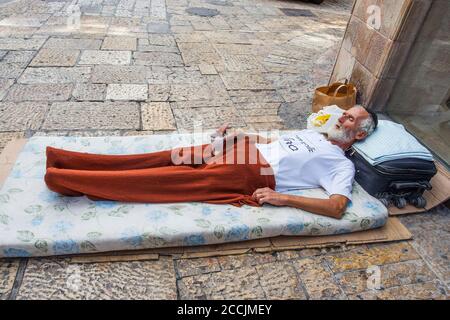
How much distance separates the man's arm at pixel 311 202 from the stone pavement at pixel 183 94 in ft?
0.93

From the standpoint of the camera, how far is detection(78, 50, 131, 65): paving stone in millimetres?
5064

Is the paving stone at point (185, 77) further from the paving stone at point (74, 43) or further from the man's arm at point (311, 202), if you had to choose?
the man's arm at point (311, 202)

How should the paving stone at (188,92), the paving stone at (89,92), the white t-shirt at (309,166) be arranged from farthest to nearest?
the paving stone at (188,92) < the paving stone at (89,92) < the white t-shirt at (309,166)

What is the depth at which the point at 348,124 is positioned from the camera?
9.06 ft

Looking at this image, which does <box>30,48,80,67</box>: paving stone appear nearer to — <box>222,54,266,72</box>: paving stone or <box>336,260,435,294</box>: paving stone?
<box>222,54,266,72</box>: paving stone

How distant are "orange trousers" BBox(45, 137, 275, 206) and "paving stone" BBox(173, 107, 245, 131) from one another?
1.18m

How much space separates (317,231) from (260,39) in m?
5.03

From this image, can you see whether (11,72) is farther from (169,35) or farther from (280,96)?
(280,96)

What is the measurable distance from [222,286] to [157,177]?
82cm

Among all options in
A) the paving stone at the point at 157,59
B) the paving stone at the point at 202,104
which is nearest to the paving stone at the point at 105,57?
the paving stone at the point at 157,59

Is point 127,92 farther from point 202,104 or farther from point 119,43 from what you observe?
point 119,43

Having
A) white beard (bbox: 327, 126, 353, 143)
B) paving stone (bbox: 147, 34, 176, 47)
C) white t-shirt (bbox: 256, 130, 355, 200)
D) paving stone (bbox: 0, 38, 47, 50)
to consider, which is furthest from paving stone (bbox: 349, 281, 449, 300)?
paving stone (bbox: 0, 38, 47, 50)

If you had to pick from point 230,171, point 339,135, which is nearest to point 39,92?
point 230,171

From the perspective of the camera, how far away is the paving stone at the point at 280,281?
2.14m
